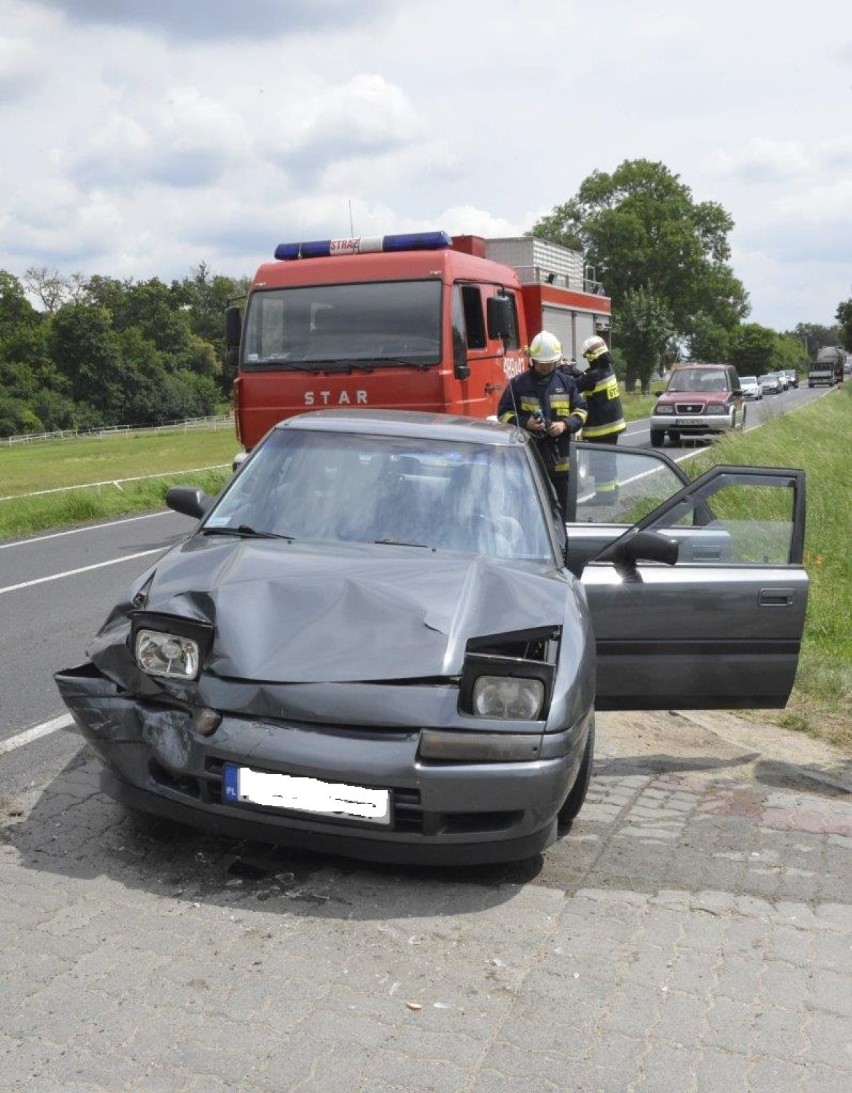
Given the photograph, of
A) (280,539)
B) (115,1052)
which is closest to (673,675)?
(280,539)

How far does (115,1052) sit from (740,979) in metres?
1.72

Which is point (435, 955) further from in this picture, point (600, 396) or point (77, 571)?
point (77, 571)

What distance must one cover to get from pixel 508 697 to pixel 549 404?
545cm

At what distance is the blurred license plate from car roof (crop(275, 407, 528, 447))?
2.12 m

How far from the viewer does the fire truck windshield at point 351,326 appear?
1162 centimetres

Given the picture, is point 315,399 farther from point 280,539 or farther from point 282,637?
point 282,637

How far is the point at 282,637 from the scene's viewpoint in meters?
4.01

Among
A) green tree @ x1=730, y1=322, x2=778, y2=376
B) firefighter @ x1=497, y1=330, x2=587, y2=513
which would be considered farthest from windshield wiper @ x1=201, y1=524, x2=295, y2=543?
green tree @ x1=730, y1=322, x2=778, y2=376

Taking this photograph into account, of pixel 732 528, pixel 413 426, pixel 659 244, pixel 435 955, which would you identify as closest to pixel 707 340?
pixel 659 244

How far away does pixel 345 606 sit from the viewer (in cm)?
415

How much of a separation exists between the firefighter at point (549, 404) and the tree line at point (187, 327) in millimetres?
73543

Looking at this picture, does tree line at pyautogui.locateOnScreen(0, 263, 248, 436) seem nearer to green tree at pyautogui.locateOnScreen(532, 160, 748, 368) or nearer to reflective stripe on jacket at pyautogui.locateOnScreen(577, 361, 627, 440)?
green tree at pyautogui.locateOnScreen(532, 160, 748, 368)

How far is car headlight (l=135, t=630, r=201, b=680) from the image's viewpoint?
4.02 meters

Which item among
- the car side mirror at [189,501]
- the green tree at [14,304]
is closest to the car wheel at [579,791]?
the car side mirror at [189,501]
